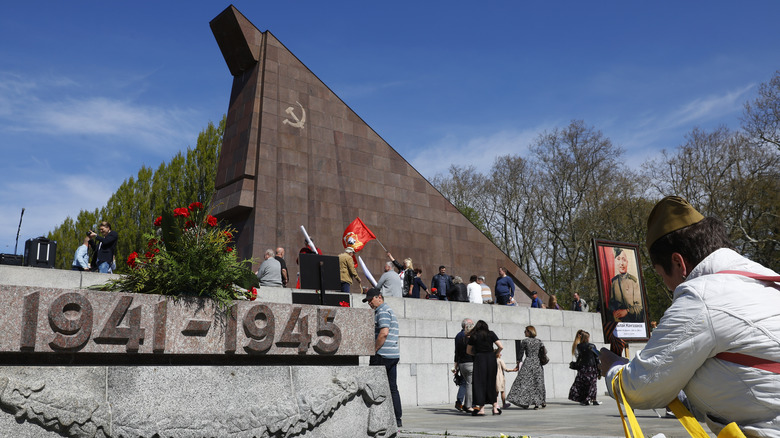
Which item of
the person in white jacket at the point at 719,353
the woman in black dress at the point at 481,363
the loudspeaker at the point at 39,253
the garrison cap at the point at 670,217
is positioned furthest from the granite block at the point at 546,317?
the person in white jacket at the point at 719,353

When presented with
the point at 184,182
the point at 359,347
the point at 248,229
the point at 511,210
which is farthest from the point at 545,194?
the point at 359,347

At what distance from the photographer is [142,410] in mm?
5035

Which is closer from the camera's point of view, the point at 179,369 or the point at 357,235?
the point at 179,369

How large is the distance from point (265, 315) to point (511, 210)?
33.8 metres

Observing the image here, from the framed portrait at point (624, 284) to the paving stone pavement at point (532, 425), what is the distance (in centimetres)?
192

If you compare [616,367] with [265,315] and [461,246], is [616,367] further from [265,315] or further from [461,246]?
[461,246]

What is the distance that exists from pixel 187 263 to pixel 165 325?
0.57 m

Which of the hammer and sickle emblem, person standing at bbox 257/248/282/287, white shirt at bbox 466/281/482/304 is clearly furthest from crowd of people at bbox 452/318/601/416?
the hammer and sickle emblem

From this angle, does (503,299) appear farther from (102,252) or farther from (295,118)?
(102,252)

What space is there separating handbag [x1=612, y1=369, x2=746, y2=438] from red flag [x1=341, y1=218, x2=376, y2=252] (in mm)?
15723

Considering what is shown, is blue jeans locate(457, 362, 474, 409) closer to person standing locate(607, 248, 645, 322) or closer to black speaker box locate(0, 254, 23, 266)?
person standing locate(607, 248, 645, 322)

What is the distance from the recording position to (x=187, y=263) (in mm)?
5660

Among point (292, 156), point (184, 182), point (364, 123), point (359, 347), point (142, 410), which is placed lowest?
point (142, 410)

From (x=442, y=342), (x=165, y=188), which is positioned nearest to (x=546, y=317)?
(x=442, y=342)
